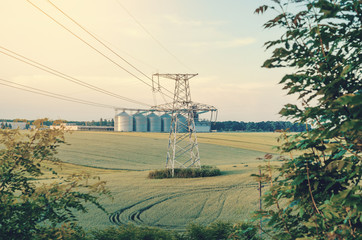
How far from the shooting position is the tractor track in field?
687 inches

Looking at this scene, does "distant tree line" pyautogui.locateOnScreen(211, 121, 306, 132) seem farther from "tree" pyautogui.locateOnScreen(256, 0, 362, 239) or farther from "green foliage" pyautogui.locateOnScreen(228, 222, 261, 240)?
"tree" pyautogui.locateOnScreen(256, 0, 362, 239)

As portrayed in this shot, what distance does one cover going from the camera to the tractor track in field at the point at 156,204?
17453 mm

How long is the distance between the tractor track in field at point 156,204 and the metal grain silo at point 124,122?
7193 centimetres

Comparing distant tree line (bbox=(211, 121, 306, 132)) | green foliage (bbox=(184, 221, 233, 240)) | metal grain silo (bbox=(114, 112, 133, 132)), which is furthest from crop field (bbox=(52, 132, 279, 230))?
distant tree line (bbox=(211, 121, 306, 132))

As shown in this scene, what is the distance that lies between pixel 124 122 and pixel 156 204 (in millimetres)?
76160

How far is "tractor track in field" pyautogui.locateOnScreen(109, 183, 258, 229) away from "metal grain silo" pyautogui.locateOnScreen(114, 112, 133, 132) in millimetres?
71935

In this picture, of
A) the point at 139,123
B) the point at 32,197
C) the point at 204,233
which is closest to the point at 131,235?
the point at 204,233

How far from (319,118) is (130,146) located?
58.6 meters

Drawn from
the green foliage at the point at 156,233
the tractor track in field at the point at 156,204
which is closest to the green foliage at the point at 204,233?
the green foliage at the point at 156,233

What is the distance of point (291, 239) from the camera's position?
13.5 ft

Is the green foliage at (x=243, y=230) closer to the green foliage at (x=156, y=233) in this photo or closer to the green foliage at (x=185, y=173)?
the green foliage at (x=156, y=233)

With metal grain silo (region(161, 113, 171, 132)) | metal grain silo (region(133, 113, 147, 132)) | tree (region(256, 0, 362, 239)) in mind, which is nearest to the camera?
tree (region(256, 0, 362, 239))

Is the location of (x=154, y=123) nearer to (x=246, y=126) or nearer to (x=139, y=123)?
(x=139, y=123)

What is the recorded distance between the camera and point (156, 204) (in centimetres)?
2078
